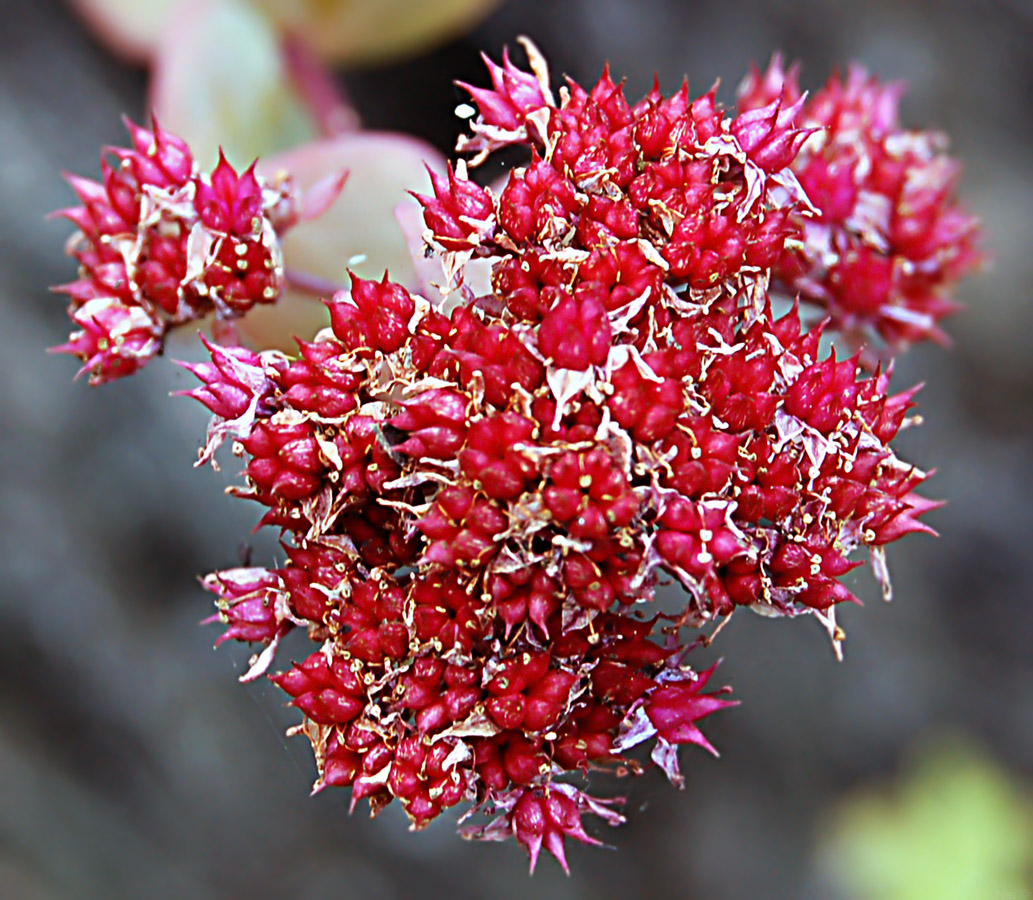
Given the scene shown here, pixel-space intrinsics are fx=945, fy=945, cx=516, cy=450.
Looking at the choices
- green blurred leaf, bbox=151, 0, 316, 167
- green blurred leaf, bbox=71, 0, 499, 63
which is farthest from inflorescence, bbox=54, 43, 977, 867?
green blurred leaf, bbox=71, 0, 499, 63

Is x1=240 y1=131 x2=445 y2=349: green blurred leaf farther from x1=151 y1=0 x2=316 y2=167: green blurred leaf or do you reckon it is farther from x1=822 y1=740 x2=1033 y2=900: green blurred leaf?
x1=822 y1=740 x2=1033 y2=900: green blurred leaf

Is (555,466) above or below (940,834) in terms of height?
above

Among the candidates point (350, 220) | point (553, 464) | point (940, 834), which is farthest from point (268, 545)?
point (940, 834)

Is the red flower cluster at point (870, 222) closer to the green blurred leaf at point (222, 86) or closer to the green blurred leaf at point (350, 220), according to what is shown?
the green blurred leaf at point (350, 220)

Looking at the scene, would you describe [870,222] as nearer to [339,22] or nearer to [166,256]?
[166,256]

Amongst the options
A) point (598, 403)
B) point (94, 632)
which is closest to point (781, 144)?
point (598, 403)

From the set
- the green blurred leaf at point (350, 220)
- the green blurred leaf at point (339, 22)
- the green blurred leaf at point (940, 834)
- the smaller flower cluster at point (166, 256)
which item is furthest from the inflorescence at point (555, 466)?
the green blurred leaf at point (940, 834)

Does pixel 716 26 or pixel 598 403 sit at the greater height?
pixel 716 26

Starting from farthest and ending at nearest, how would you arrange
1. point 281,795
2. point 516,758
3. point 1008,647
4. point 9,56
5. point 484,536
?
point 1008,647 → point 9,56 → point 281,795 → point 516,758 → point 484,536

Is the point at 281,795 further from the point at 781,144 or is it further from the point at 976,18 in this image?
the point at 976,18
